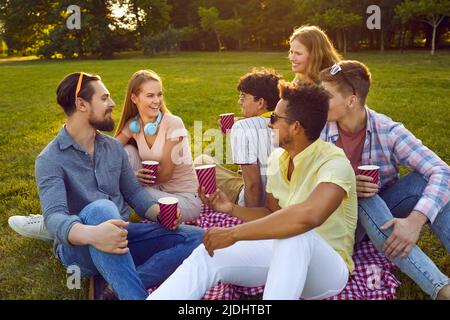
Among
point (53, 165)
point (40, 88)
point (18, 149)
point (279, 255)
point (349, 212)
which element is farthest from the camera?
point (40, 88)

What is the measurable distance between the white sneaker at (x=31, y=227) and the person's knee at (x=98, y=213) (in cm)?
138

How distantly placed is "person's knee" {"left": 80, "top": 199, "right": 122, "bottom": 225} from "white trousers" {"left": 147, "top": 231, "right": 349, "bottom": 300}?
609 millimetres

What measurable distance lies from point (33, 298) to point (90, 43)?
38927mm

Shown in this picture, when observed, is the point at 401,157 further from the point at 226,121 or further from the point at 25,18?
the point at 25,18

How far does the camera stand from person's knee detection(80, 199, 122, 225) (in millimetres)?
3000

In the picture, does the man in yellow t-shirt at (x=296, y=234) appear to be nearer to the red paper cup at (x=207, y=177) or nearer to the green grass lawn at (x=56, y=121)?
the red paper cup at (x=207, y=177)

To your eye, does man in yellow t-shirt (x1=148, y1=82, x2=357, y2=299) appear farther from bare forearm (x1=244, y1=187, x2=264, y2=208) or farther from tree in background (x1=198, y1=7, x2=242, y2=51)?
tree in background (x1=198, y1=7, x2=242, y2=51)

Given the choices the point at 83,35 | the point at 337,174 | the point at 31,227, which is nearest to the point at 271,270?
the point at 337,174

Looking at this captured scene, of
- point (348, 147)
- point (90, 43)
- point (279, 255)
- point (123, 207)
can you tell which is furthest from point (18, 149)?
point (90, 43)

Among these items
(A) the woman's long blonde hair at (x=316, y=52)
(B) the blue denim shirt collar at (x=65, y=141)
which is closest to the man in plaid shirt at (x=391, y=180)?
(A) the woman's long blonde hair at (x=316, y=52)

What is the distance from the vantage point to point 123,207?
379 cm

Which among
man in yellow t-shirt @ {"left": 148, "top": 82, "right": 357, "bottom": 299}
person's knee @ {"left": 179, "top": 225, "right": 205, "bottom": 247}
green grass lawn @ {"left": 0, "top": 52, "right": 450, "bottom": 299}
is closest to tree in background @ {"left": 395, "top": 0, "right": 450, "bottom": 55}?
green grass lawn @ {"left": 0, "top": 52, "right": 450, "bottom": 299}
